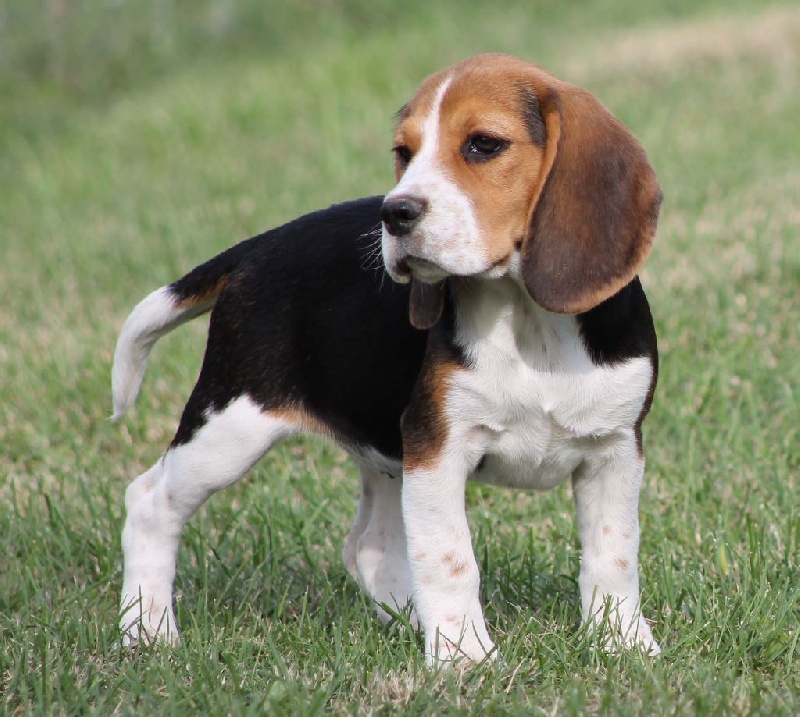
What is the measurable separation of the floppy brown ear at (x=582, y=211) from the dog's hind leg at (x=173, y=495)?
105 centimetres

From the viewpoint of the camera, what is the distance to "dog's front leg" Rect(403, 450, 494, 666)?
3.63 metres

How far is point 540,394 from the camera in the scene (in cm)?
359

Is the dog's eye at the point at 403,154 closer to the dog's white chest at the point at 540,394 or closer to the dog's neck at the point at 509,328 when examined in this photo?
the dog's neck at the point at 509,328

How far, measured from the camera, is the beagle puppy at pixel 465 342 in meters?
3.44

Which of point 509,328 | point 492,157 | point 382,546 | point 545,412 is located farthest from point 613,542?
point 492,157

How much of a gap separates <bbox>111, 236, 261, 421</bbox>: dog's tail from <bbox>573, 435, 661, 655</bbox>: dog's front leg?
1367mm

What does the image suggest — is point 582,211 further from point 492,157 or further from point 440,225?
point 440,225

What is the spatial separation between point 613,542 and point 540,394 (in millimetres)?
540

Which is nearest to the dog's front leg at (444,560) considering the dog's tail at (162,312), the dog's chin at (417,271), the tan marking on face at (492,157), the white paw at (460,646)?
the white paw at (460,646)

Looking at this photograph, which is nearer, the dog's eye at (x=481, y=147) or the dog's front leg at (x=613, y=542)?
the dog's eye at (x=481, y=147)

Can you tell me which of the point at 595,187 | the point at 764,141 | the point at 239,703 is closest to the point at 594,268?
the point at 595,187

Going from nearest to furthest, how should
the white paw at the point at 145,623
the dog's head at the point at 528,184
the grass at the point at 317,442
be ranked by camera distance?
the dog's head at the point at 528,184 → the grass at the point at 317,442 → the white paw at the point at 145,623

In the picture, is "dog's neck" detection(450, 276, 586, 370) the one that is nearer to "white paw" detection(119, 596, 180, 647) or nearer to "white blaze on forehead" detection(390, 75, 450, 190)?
"white blaze on forehead" detection(390, 75, 450, 190)

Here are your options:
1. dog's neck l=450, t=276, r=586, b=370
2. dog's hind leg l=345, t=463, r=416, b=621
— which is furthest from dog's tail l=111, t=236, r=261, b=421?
dog's neck l=450, t=276, r=586, b=370
